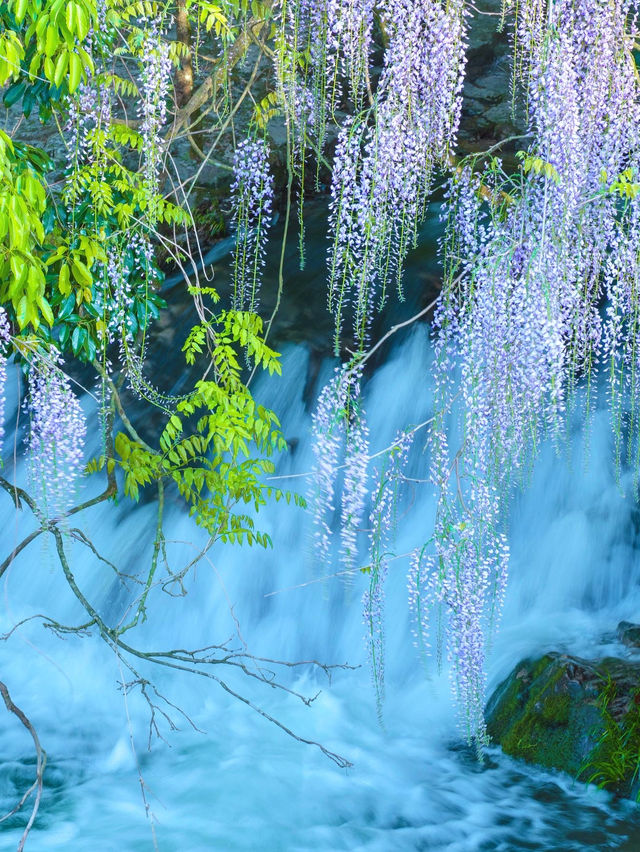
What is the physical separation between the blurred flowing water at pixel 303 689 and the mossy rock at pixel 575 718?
0.08m

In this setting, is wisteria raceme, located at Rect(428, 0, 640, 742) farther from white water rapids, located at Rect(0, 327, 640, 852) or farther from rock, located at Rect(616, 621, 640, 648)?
rock, located at Rect(616, 621, 640, 648)

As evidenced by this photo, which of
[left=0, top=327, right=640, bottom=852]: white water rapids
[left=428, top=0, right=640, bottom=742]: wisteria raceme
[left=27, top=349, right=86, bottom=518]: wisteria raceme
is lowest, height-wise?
[left=0, top=327, right=640, bottom=852]: white water rapids

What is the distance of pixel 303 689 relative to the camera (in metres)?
3.92

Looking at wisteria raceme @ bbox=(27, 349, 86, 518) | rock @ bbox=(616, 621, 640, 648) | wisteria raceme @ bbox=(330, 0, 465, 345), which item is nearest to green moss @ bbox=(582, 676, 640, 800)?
rock @ bbox=(616, 621, 640, 648)

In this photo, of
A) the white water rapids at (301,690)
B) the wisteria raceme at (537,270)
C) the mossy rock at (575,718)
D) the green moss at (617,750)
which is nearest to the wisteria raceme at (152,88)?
the wisteria raceme at (537,270)

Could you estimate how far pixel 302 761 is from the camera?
3.41 m

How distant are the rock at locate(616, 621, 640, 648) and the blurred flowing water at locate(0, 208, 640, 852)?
12cm

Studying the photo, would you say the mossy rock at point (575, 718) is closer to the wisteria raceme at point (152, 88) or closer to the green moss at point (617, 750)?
the green moss at point (617, 750)

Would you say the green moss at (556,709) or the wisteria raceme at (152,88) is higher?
the wisteria raceme at (152,88)

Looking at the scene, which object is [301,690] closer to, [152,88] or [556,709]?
[556,709]

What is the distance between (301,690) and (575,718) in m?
1.16

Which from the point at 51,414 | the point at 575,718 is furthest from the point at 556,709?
the point at 51,414

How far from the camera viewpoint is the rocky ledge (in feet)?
10.1

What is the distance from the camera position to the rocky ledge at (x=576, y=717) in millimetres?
3082
